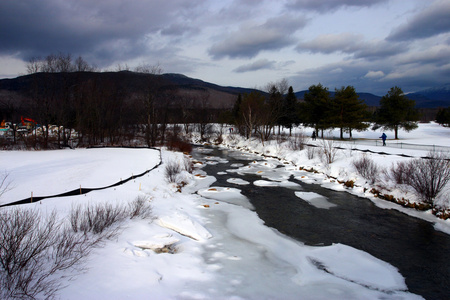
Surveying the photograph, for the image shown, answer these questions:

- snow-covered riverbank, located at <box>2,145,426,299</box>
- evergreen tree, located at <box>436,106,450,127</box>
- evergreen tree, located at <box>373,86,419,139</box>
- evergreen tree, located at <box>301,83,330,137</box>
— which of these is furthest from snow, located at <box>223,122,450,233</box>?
evergreen tree, located at <box>436,106,450,127</box>

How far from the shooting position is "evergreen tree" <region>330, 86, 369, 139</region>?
113 feet

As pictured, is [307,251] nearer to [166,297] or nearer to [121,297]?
[166,297]

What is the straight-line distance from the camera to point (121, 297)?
→ 4.32 metres

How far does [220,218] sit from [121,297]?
6347mm

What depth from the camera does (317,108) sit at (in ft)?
129

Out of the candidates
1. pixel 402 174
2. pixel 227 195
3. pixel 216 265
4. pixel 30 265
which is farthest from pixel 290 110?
pixel 30 265

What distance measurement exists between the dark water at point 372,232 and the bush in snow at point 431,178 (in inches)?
64.6

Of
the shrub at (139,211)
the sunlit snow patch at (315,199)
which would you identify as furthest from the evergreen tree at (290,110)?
the shrub at (139,211)

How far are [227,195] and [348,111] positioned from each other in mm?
29178

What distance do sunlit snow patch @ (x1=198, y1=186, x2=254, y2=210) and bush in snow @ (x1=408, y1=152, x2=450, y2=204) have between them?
7.93 m

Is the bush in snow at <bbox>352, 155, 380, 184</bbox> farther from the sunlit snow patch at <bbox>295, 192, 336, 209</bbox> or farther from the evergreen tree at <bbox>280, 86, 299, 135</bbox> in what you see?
the evergreen tree at <bbox>280, 86, 299, 135</bbox>

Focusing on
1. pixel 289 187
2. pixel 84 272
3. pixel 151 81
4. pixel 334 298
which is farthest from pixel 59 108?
pixel 334 298

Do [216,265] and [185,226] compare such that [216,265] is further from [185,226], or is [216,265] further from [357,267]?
[357,267]

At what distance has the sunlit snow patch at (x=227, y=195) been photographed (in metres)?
12.8
